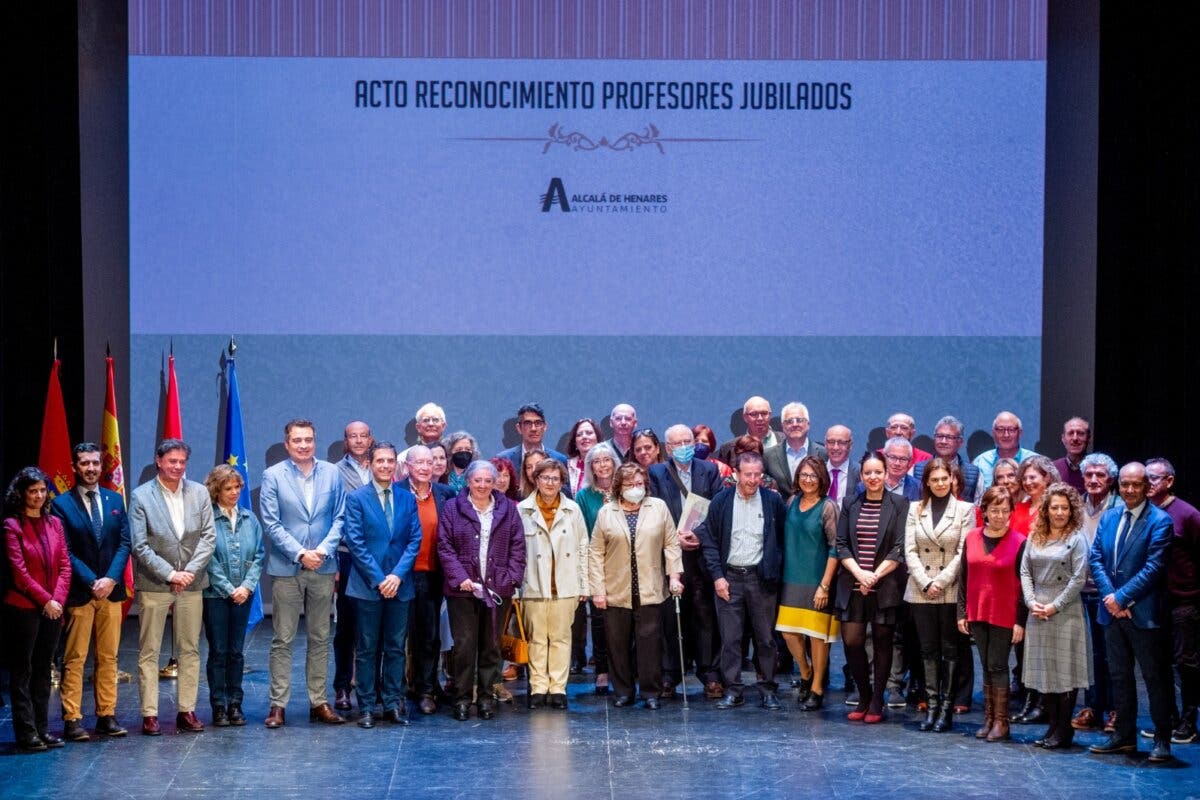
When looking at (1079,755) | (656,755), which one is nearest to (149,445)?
(656,755)

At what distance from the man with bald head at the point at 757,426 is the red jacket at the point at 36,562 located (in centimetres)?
345

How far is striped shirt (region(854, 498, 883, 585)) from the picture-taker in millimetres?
6891

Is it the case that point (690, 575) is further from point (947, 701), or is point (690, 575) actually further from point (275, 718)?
point (275, 718)

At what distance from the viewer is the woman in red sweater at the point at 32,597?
6277 millimetres

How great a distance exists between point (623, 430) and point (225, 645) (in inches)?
92.7

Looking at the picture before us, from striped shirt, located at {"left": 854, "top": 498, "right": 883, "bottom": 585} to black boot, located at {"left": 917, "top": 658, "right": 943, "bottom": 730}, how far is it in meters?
0.51

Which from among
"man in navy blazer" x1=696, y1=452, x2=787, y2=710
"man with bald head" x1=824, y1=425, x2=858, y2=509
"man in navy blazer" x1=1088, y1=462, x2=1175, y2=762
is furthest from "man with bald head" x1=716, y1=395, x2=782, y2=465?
"man in navy blazer" x1=1088, y1=462, x2=1175, y2=762

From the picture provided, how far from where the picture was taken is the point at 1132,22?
8938mm

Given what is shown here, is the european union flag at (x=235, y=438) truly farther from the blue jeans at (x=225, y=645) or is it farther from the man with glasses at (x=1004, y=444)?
the man with glasses at (x=1004, y=444)

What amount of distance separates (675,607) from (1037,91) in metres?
4.26

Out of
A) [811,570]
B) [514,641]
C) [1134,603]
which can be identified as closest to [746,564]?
[811,570]

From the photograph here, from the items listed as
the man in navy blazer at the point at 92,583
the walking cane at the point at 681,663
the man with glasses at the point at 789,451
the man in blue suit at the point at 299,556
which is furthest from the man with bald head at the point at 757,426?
the man in navy blazer at the point at 92,583

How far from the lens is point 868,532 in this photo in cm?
690

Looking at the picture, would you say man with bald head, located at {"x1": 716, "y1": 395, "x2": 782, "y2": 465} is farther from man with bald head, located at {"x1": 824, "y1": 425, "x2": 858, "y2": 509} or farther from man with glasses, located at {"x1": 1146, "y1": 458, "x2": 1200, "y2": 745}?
man with glasses, located at {"x1": 1146, "y1": 458, "x2": 1200, "y2": 745}
